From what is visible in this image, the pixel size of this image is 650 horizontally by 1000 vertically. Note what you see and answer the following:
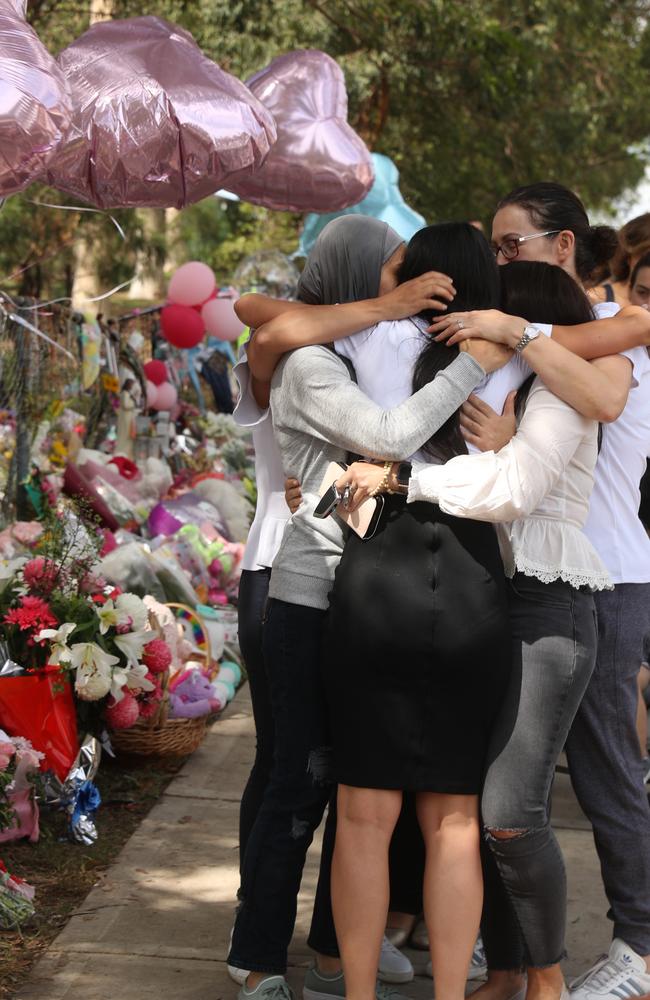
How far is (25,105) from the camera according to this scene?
3.26 m

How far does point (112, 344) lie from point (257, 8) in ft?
22.1

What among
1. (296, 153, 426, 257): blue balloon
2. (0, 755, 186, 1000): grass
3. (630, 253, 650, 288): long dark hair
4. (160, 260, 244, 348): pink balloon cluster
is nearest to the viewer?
(0, 755, 186, 1000): grass

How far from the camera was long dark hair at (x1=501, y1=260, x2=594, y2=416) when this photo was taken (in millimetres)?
2822

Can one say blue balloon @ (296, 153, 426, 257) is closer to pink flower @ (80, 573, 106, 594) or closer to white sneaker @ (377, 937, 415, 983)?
pink flower @ (80, 573, 106, 594)

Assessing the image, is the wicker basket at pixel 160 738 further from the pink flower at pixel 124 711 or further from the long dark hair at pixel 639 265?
the long dark hair at pixel 639 265

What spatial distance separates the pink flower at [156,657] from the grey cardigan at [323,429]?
1847mm

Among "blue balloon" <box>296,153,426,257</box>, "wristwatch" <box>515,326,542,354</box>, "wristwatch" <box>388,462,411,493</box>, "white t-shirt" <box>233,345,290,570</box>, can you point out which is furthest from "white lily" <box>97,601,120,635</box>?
"blue balloon" <box>296,153,426,257</box>

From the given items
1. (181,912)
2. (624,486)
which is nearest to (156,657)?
(181,912)

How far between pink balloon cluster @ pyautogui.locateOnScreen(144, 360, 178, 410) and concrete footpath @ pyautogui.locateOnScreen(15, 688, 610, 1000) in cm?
510

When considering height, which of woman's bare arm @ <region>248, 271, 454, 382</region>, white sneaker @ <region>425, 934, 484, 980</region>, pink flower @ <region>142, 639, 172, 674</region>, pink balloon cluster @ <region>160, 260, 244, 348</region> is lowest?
pink balloon cluster @ <region>160, 260, 244, 348</region>

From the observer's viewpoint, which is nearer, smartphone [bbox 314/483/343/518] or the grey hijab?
smartphone [bbox 314/483/343/518]

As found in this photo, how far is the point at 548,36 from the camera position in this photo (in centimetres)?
1476

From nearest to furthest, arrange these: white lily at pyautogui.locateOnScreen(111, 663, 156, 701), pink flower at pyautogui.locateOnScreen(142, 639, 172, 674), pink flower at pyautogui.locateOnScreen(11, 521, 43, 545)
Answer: white lily at pyautogui.locateOnScreen(111, 663, 156, 701) → pink flower at pyautogui.locateOnScreen(142, 639, 172, 674) → pink flower at pyautogui.locateOnScreen(11, 521, 43, 545)

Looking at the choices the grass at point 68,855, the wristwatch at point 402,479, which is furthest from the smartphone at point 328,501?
the grass at point 68,855
